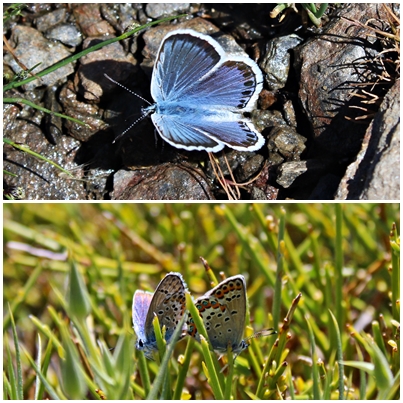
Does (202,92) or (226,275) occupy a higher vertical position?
(202,92)

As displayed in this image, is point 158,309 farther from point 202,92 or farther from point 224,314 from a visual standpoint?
point 202,92

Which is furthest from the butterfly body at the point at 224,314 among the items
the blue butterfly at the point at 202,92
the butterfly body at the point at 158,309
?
the blue butterfly at the point at 202,92

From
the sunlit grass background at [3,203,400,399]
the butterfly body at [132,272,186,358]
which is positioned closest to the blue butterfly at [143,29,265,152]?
the sunlit grass background at [3,203,400,399]

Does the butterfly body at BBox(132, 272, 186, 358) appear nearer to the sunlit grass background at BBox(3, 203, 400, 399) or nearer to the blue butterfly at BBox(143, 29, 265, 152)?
the sunlit grass background at BBox(3, 203, 400, 399)

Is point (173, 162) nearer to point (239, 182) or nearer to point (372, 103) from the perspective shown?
point (239, 182)

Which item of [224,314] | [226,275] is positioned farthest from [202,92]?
[224,314]

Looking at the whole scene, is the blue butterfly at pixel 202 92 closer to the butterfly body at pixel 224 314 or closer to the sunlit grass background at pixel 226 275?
the sunlit grass background at pixel 226 275
